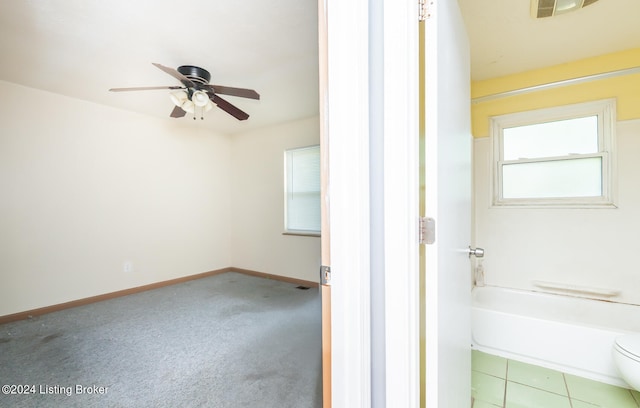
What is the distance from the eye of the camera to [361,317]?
726 millimetres

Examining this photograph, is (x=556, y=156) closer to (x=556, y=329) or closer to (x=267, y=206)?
(x=556, y=329)

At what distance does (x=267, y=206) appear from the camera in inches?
168

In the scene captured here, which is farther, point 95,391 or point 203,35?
point 203,35

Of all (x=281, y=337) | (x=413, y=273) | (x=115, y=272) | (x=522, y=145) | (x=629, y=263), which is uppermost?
(x=522, y=145)

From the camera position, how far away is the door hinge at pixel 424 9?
81cm

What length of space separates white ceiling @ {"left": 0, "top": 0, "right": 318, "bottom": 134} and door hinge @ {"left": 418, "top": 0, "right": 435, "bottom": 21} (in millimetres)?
1071

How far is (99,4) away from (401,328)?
7.99 ft

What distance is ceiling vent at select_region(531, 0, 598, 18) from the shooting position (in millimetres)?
1589

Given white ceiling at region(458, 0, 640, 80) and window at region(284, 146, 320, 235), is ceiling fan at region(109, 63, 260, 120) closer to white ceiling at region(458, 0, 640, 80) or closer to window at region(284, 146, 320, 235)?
window at region(284, 146, 320, 235)

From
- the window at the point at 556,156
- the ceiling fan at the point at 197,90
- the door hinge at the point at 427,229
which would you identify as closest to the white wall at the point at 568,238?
the window at the point at 556,156

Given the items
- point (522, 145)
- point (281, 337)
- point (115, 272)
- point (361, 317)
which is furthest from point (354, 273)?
point (115, 272)

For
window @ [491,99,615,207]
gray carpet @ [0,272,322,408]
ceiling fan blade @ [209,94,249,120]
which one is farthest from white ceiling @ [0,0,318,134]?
gray carpet @ [0,272,322,408]

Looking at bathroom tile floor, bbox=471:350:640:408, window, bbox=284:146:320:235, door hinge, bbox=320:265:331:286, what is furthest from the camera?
window, bbox=284:146:320:235

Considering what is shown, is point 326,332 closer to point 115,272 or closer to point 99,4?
point 99,4
